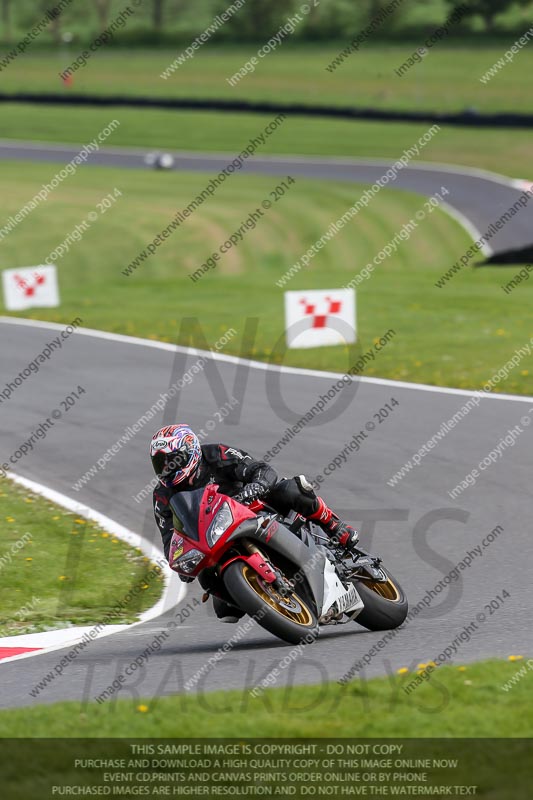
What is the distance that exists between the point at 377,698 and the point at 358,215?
108ft

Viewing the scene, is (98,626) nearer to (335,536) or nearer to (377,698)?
(335,536)

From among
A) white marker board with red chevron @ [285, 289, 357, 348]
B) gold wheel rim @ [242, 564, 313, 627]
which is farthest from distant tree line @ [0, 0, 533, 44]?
gold wheel rim @ [242, 564, 313, 627]

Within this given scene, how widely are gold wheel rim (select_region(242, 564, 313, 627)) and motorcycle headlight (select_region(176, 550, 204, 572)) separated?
307mm

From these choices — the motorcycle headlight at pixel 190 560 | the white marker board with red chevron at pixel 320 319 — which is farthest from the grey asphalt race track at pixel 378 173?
the motorcycle headlight at pixel 190 560

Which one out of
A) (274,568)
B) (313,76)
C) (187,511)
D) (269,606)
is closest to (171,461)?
(187,511)

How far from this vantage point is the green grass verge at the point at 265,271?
19.3 meters

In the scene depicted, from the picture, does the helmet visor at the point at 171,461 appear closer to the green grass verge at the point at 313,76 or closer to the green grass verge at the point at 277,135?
the green grass verge at the point at 277,135

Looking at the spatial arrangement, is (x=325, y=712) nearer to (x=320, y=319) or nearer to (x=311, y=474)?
(x=311, y=474)

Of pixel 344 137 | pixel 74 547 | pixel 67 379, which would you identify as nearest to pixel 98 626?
pixel 74 547

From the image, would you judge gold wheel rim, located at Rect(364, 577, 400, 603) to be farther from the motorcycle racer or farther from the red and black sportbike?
the motorcycle racer

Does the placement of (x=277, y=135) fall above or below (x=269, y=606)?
above

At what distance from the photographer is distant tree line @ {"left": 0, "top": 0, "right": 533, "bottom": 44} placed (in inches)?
3034

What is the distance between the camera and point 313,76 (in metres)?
67.9

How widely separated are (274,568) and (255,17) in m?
80.5
